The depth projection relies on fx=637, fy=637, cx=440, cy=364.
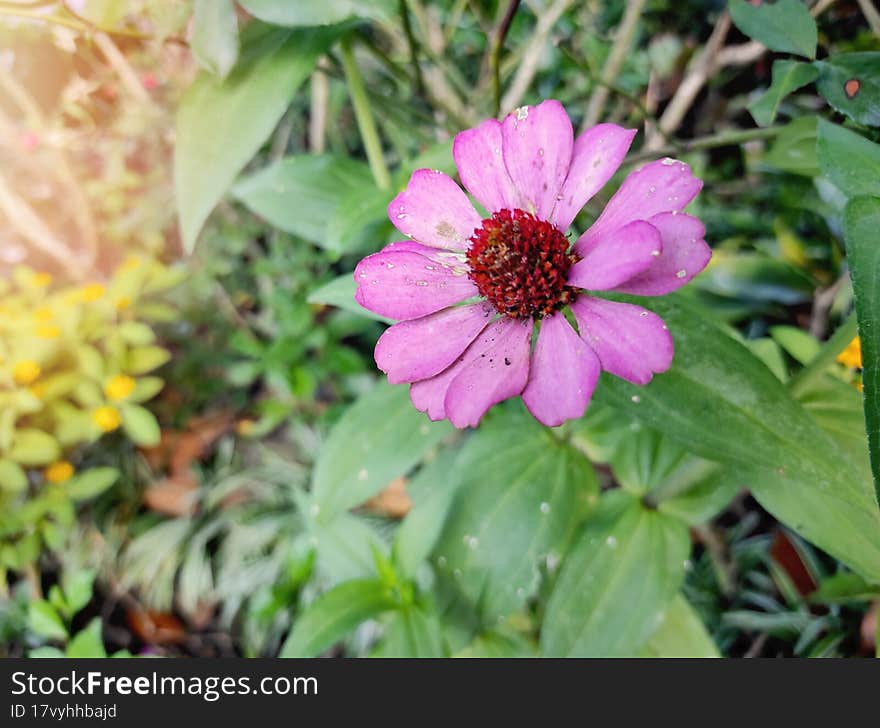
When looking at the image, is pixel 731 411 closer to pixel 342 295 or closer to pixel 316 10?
pixel 342 295

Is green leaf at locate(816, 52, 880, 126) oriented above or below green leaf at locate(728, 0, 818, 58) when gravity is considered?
below

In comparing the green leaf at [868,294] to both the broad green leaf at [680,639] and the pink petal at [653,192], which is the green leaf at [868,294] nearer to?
the pink petal at [653,192]

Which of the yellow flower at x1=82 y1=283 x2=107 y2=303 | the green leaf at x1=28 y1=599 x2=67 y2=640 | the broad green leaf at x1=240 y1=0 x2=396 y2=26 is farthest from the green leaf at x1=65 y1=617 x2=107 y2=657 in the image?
the broad green leaf at x1=240 y1=0 x2=396 y2=26

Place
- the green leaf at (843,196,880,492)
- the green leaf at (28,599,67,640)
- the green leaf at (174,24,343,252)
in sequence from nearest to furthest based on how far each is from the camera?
the green leaf at (843,196,880,492) → the green leaf at (174,24,343,252) → the green leaf at (28,599,67,640)

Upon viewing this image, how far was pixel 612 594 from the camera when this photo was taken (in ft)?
2.11

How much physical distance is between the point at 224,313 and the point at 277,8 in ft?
3.16

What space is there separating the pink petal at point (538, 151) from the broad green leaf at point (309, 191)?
0.35 meters

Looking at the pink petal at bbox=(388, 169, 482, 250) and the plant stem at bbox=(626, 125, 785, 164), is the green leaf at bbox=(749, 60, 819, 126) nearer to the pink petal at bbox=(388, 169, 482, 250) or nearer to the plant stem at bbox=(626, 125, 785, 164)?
the plant stem at bbox=(626, 125, 785, 164)

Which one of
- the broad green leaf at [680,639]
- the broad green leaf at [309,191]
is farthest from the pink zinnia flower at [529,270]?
the broad green leaf at [680,639]

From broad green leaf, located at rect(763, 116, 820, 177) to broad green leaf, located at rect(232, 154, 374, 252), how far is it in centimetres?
44

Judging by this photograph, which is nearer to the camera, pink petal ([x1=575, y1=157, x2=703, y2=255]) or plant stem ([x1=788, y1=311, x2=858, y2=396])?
pink petal ([x1=575, y1=157, x2=703, y2=255])

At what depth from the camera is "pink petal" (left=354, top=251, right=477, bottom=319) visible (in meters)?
0.44

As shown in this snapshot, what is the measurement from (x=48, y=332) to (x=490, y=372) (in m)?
0.93

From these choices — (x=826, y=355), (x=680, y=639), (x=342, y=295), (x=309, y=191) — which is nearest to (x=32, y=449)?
(x=309, y=191)
